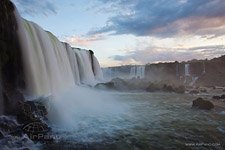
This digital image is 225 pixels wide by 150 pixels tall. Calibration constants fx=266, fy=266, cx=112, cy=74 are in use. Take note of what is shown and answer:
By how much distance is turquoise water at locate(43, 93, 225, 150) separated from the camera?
1105 centimetres

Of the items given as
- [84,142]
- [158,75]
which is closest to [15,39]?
[84,142]

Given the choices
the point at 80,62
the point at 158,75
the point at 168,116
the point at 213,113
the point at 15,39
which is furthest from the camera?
the point at 158,75

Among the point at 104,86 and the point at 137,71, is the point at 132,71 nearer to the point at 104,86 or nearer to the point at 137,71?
the point at 137,71

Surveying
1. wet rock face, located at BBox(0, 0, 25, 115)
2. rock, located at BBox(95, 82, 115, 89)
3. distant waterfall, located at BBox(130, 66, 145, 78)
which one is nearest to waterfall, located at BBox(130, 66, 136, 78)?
distant waterfall, located at BBox(130, 66, 145, 78)

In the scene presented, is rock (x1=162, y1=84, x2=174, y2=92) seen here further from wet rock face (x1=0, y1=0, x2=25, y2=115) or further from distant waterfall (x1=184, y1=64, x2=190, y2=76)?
wet rock face (x1=0, y1=0, x2=25, y2=115)

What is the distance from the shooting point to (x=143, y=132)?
1321 centimetres

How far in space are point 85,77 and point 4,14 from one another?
29.3 meters

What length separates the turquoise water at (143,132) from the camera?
11.0 metres

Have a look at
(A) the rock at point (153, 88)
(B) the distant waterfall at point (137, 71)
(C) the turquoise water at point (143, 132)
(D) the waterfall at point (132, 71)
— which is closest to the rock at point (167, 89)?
(A) the rock at point (153, 88)

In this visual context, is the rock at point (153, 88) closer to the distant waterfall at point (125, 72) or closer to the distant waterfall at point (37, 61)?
the distant waterfall at point (37, 61)

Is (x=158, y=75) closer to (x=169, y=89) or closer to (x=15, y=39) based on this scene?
(x=169, y=89)

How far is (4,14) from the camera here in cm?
1432

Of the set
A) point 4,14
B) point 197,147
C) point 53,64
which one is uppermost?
point 4,14

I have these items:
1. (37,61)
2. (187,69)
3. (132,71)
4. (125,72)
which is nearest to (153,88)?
(37,61)
